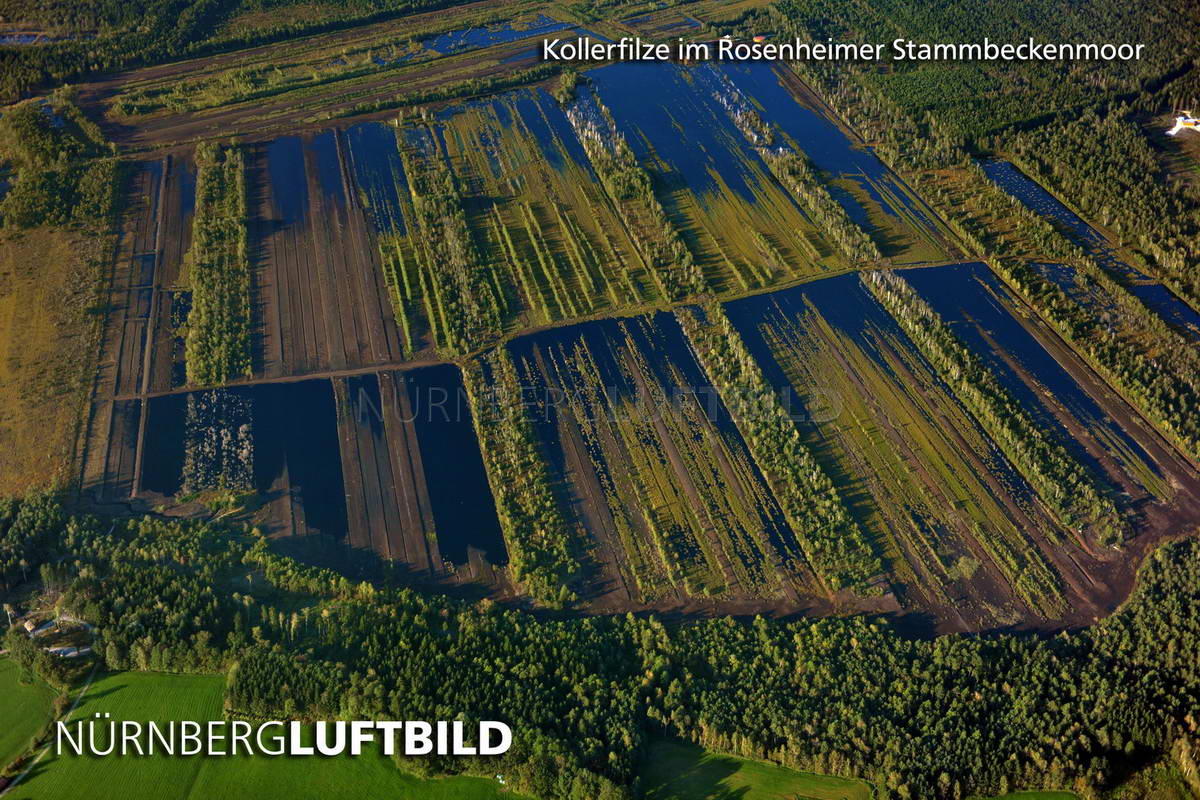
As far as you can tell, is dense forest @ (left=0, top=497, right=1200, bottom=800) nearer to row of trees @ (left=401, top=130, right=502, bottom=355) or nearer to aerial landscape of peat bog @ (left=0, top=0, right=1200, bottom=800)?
aerial landscape of peat bog @ (left=0, top=0, right=1200, bottom=800)

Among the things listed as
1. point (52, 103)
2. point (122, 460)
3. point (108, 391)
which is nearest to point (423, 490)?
point (122, 460)

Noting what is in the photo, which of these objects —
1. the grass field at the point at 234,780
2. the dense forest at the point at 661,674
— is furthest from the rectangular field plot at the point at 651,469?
the grass field at the point at 234,780

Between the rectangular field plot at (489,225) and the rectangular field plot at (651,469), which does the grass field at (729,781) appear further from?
the rectangular field plot at (489,225)

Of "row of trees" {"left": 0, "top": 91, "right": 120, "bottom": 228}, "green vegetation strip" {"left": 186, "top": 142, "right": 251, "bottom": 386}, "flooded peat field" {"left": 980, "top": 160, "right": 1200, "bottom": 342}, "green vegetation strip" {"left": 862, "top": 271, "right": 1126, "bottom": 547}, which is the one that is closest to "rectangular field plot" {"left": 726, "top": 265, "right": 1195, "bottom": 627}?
"green vegetation strip" {"left": 862, "top": 271, "right": 1126, "bottom": 547}

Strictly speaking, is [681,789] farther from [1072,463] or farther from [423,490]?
[1072,463]

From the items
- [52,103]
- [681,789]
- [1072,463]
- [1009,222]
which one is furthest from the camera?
[52,103]

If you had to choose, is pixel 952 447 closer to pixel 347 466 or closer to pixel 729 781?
pixel 729 781

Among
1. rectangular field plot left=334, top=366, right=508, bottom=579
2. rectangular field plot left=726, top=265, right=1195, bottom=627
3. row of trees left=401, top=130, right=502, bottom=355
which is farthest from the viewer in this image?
row of trees left=401, top=130, right=502, bottom=355
